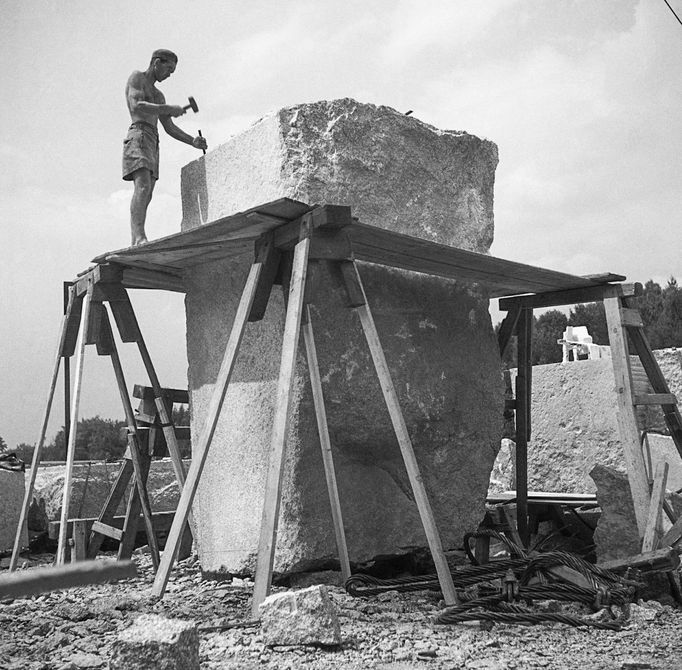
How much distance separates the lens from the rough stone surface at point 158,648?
A: 3055mm

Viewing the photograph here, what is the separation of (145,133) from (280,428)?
262 centimetres

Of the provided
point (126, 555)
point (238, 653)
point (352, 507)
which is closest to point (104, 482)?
point (126, 555)

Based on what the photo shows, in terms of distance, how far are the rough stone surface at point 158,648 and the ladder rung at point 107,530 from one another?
9.68ft

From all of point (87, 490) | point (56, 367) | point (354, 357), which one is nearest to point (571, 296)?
point (354, 357)

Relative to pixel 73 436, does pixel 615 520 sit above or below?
below

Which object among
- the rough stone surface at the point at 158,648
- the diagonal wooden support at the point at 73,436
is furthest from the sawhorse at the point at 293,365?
the diagonal wooden support at the point at 73,436

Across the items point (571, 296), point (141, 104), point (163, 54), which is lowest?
Answer: point (571, 296)

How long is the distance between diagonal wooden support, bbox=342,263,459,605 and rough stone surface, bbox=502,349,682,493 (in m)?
4.27

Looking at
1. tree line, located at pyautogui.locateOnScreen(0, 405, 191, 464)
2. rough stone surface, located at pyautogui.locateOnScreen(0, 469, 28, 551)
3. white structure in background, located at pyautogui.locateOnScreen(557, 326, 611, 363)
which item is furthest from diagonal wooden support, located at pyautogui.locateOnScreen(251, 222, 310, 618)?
tree line, located at pyautogui.locateOnScreen(0, 405, 191, 464)

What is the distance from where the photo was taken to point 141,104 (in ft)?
18.6

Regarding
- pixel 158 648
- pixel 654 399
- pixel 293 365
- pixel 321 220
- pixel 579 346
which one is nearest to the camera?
pixel 158 648

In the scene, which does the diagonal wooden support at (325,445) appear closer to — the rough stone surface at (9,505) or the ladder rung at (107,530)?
the ladder rung at (107,530)

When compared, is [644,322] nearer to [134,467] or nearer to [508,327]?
[508,327]

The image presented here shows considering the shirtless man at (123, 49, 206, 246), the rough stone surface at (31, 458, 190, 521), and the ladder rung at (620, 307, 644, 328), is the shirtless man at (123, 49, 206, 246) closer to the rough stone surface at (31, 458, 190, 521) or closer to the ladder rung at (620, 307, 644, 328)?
the ladder rung at (620, 307, 644, 328)
